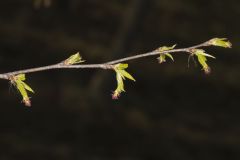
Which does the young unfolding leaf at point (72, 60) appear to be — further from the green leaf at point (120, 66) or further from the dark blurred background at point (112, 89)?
the dark blurred background at point (112, 89)

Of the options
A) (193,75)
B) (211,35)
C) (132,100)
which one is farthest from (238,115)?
(211,35)

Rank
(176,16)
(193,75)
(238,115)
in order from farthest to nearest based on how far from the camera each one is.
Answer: (176,16) < (193,75) < (238,115)

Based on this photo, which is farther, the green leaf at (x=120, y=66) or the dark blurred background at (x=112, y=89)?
the dark blurred background at (x=112, y=89)

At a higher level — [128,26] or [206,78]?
[206,78]

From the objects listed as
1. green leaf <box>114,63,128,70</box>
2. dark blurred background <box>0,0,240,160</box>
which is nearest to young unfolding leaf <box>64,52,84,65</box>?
green leaf <box>114,63,128,70</box>

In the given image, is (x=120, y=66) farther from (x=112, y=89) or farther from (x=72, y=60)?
(x=112, y=89)

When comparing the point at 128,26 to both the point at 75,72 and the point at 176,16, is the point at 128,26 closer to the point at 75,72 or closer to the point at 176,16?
the point at 75,72

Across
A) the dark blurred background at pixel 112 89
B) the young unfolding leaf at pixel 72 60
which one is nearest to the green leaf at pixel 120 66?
the young unfolding leaf at pixel 72 60

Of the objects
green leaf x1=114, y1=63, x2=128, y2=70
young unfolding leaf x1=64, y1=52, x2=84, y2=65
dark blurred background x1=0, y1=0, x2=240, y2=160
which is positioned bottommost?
green leaf x1=114, y1=63, x2=128, y2=70

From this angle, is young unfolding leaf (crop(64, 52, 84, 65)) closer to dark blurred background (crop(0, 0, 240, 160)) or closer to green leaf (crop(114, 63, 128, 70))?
green leaf (crop(114, 63, 128, 70))
